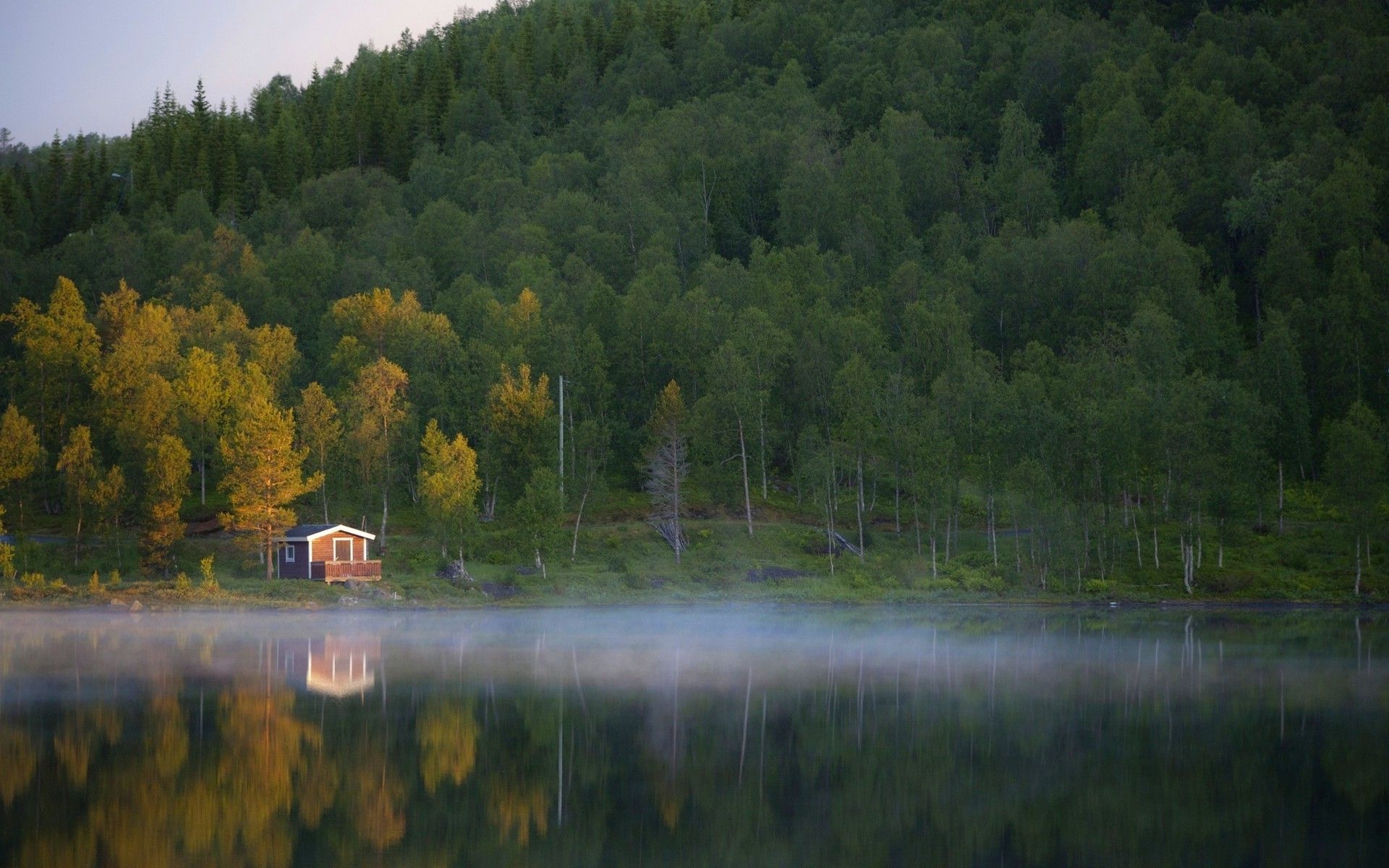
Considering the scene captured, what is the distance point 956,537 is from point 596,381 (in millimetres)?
25571

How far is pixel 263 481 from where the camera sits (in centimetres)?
6475

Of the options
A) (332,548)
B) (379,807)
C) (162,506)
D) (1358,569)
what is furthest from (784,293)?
(379,807)

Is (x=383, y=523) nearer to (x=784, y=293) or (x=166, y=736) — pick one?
(x=784, y=293)

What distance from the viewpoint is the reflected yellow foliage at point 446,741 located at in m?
25.7

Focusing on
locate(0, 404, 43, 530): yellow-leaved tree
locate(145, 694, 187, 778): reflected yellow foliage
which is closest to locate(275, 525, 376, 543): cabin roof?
locate(0, 404, 43, 530): yellow-leaved tree

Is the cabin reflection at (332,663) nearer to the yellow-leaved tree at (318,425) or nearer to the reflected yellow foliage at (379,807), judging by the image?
the reflected yellow foliage at (379,807)

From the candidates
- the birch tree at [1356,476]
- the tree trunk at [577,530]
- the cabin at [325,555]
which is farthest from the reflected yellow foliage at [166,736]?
the birch tree at [1356,476]

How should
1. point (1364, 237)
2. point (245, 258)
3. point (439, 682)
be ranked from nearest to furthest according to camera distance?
point (439, 682), point (1364, 237), point (245, 258)

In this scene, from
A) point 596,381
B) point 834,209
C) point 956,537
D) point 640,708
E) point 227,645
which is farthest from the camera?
point 834,209

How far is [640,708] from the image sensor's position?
33.1 m

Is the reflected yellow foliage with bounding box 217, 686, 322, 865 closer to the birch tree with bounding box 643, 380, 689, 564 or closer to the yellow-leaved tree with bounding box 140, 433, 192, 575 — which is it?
the yellow-leaved tree with bounding box 140, 433, 192, 575

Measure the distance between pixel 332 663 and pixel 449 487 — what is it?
1009 inches

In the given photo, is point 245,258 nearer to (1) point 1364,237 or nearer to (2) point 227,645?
(2) point 227,645

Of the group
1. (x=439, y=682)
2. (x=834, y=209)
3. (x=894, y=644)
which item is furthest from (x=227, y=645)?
(x=834, y=209)
